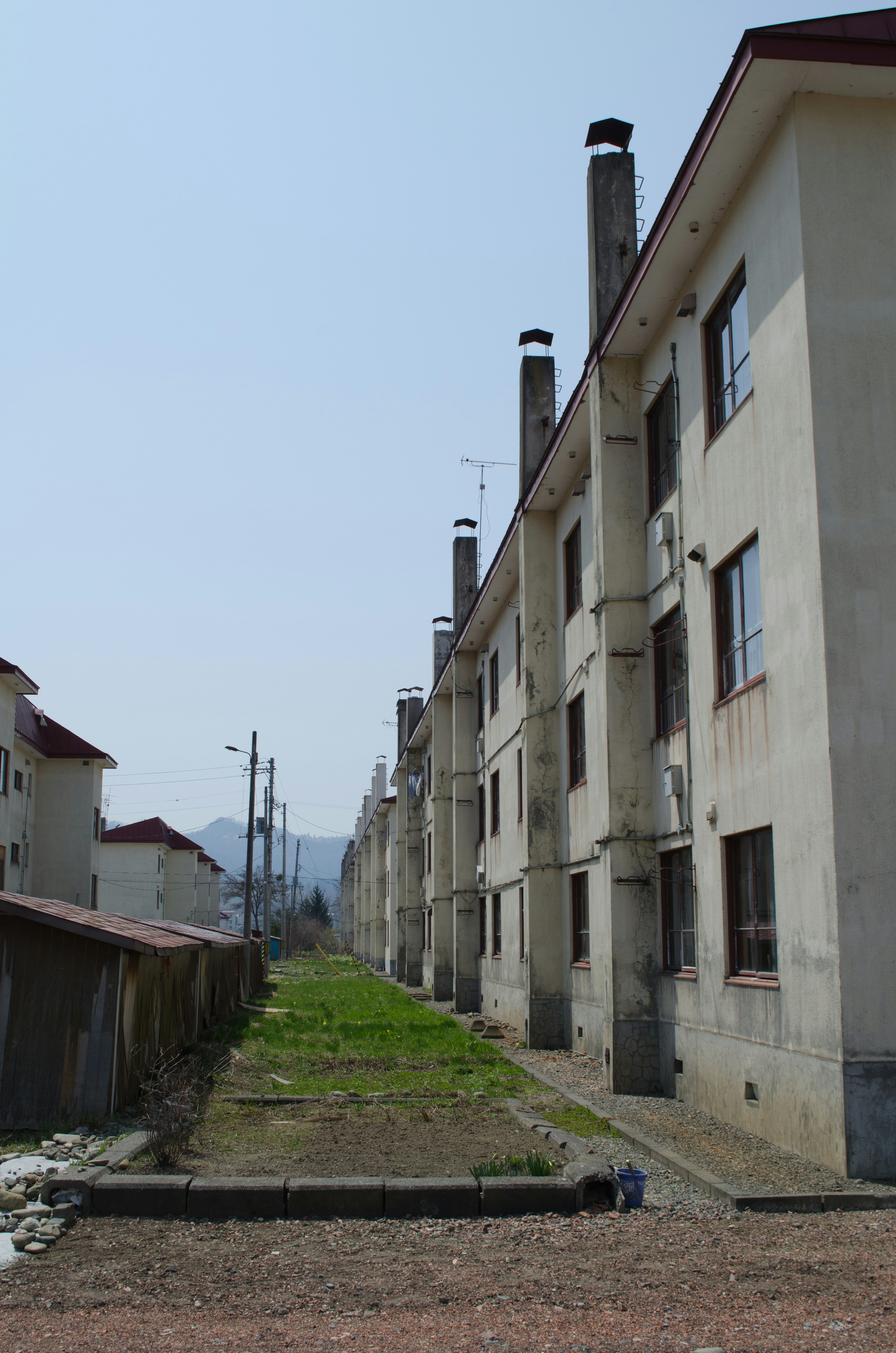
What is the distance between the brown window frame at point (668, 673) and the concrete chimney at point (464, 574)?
1670 centimetres

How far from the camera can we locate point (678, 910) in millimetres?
13289

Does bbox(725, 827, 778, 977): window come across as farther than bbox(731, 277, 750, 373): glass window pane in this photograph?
No

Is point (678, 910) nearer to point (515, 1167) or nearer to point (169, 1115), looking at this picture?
point (515, 1167)

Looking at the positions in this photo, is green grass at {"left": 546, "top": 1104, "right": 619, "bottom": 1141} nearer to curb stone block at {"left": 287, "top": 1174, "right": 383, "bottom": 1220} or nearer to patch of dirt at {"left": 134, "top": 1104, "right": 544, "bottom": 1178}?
patch of dirt at {"left": 134, "top": 1104, "right": 544, "bottom": 1178}

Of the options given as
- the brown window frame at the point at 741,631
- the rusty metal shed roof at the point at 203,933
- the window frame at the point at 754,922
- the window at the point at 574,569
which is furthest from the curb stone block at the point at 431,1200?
the window at the point at 574,569

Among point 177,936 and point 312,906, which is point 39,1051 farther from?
point 312,906

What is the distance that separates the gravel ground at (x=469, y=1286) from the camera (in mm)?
5176

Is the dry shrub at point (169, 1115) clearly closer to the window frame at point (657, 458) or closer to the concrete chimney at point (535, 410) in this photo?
the window frame at point (657, 458)

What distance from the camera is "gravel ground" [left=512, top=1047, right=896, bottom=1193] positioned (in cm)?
794

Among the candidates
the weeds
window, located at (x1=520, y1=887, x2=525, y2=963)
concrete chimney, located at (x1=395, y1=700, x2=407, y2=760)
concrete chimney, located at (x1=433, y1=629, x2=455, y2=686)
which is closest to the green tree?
concrete chimney, located at (x1=395, y1=700, x2=407, y2=760)

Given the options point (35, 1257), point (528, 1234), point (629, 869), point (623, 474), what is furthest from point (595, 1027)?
point (35, 1257)

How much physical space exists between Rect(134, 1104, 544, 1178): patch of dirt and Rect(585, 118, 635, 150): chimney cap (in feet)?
41.3

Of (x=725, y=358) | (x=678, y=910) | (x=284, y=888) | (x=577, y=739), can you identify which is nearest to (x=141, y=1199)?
(x=678, y=910)

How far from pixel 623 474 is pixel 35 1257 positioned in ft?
36.3
